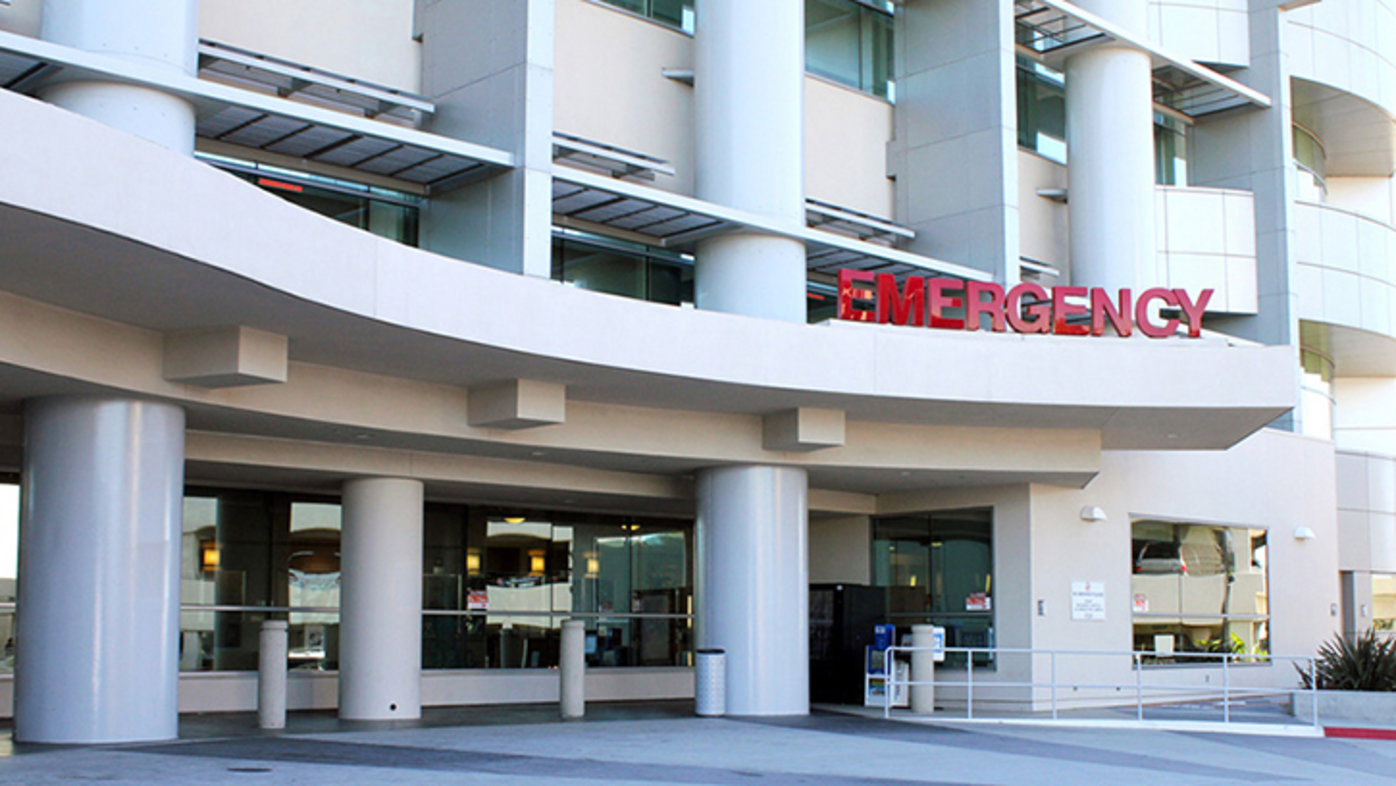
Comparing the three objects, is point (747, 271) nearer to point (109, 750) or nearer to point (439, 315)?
point (439, 315)

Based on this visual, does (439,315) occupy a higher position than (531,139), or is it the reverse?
(531,139)

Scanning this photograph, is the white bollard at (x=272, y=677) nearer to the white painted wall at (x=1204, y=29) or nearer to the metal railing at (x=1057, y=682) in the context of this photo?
the metal railing at (x=1057, y=682)

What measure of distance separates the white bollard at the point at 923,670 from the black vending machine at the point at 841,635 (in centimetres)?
163

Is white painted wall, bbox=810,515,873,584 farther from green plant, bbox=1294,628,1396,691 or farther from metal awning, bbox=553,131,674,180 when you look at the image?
metal awning, bbox=553,131,674,180

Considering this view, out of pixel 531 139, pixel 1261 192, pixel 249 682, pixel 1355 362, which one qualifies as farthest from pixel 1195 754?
pixel 1355 362

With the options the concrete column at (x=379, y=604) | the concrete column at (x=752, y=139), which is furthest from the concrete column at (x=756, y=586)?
the concrete column at (x=379, y=604)

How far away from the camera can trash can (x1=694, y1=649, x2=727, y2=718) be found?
22.9m

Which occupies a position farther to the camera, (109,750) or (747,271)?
(747,271)

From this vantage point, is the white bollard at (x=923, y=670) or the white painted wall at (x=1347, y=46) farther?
the white painted wall at (x=1347, y=46)

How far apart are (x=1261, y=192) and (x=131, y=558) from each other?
28.6 meters

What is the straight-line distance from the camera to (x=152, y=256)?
1316 centimetres

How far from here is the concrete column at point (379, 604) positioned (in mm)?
22297

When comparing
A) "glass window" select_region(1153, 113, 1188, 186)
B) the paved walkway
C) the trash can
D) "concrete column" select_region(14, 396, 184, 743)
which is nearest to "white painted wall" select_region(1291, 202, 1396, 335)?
"glass window" select_region(1153, 113, 1188, 186)

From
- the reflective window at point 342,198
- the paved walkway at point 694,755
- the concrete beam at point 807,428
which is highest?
the reflective window at point 342,198
